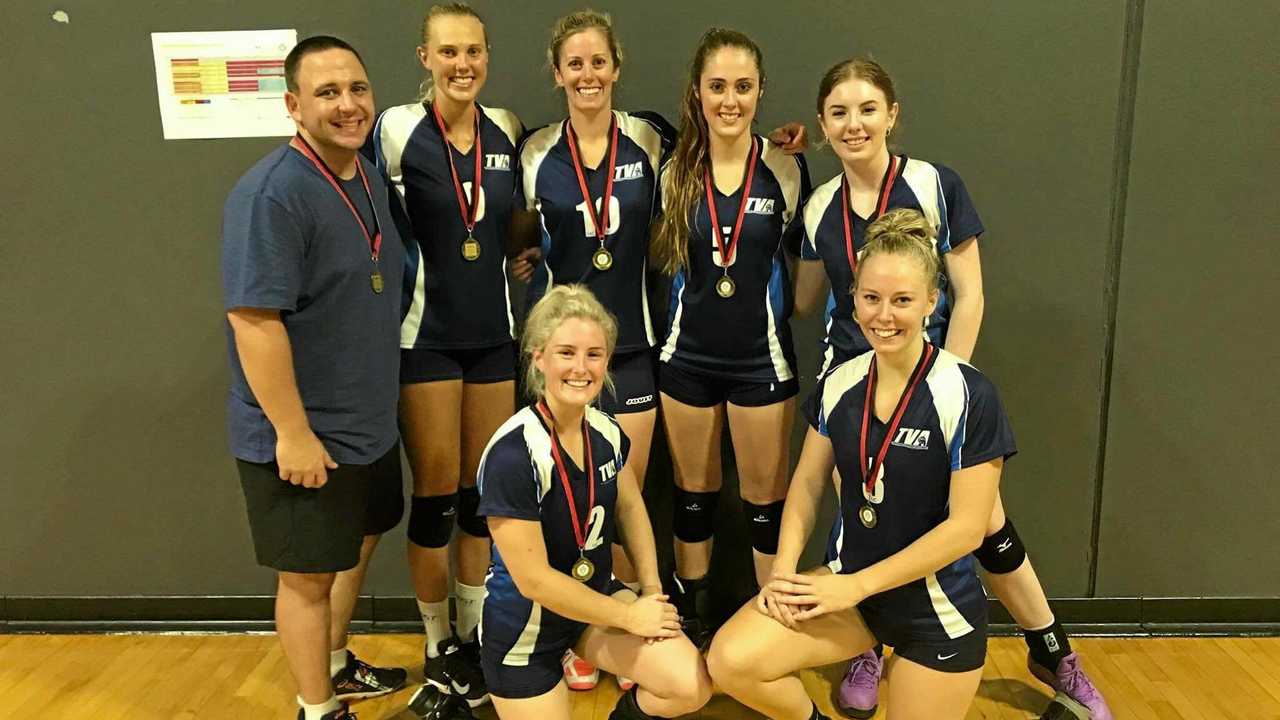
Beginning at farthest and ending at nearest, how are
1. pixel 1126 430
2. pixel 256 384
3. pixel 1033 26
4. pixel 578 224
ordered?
1. pixel 1126 430
2. pixel 1033 26
3. pixel 578 224
4. pixel 256 384

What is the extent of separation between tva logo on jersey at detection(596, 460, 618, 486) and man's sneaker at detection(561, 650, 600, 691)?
0.82m

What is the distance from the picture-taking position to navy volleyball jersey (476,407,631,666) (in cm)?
185

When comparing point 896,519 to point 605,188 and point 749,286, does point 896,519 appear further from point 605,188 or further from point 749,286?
point 605,188

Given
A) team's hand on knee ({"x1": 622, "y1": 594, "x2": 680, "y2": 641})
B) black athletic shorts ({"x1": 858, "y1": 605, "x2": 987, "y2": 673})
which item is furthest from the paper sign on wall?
black athletic shorts ({"x1": 858, "y1": 605, "x2": 987, "y2": 673})

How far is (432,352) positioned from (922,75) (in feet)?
5.14

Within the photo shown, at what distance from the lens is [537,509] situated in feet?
6.15

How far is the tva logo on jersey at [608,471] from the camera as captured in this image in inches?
77.5

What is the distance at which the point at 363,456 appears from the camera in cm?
206

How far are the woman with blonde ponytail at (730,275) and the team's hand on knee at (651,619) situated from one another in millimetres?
636

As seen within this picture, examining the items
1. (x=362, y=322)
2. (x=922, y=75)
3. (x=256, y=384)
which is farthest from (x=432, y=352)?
(x=922, y=75)

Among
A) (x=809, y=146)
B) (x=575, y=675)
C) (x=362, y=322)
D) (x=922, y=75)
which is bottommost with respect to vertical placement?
(x=575, y=675)

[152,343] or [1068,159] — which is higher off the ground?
[1068,159]

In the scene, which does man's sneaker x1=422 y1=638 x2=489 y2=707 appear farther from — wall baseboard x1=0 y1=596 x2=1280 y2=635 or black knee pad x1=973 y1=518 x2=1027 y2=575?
black knee pad x1=973 y1=518 x2=1027 y2=575

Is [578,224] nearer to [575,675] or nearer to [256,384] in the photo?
[256,384]
